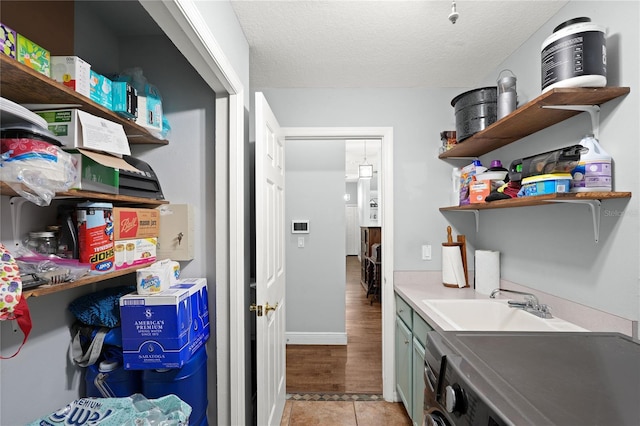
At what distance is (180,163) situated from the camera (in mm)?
1737

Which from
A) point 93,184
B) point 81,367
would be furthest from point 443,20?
point 81,367

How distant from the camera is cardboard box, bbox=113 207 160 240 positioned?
1.41 m

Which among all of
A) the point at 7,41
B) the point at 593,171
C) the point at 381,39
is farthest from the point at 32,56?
the point at 593,171

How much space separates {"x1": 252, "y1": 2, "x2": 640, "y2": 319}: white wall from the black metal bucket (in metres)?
0.21

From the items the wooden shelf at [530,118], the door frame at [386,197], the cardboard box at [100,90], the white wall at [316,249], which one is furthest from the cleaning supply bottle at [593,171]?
the white wall at [316,249]

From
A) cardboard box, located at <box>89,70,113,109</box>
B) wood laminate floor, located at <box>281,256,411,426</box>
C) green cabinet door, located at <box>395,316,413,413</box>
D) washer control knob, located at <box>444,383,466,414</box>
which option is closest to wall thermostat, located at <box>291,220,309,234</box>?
wood laminate floor, located at <box>281,256,411,426</box>

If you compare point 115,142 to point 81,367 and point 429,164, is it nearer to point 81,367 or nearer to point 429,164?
point 81,367

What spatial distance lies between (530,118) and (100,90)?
2.04 meters

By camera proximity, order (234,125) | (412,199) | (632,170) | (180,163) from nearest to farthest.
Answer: (632,170) → (234,125) → (180,163) → (412,199)

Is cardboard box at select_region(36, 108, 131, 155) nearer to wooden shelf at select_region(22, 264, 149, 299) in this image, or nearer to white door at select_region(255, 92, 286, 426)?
wooden shelf at select_region(22, 264, 149, 299)

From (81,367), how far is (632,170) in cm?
259

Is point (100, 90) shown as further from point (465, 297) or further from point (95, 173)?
point (465, 297)

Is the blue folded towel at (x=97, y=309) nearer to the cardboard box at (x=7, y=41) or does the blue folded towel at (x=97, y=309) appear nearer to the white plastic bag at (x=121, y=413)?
the white plastic bag at (x=121, y=413)

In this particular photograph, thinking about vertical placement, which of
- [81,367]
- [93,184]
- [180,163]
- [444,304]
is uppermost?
[180,163]
